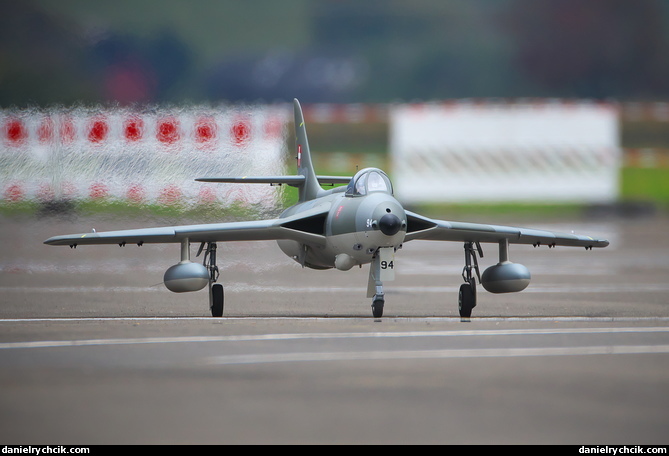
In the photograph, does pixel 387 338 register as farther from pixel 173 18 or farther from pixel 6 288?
pixel 173 18

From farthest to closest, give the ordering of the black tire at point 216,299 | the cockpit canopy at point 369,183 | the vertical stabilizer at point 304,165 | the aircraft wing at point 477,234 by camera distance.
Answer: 1. the vertical stabilizer at point 304,165
2. the aircraft wing at point 477,234
3. the black tire at point 216,299
4. the cockpit canopy at point 369,183

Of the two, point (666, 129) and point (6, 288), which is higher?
point (666, 129)

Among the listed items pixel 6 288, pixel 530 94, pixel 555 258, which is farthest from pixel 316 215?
pixel 555 258

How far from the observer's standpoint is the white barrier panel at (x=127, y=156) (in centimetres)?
2170

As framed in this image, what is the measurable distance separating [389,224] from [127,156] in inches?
305

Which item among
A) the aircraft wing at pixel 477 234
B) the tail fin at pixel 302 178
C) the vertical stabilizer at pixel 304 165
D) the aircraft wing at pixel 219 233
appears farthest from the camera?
the vertical stabilizer at pixel 304 165

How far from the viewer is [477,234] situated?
60.6 ft

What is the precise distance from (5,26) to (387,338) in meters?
13.8

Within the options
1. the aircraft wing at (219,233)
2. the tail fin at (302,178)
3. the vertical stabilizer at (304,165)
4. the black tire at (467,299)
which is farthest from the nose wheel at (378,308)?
the vertical stabilizer at (304,165)

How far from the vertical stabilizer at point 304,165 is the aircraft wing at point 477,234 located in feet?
8.92

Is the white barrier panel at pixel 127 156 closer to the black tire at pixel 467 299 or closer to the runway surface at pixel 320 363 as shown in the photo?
the runway surface at pixel 320 363

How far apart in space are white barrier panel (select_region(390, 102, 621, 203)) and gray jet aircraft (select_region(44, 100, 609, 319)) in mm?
8957

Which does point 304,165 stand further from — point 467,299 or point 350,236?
point 467,299

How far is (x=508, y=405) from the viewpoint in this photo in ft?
26.8
